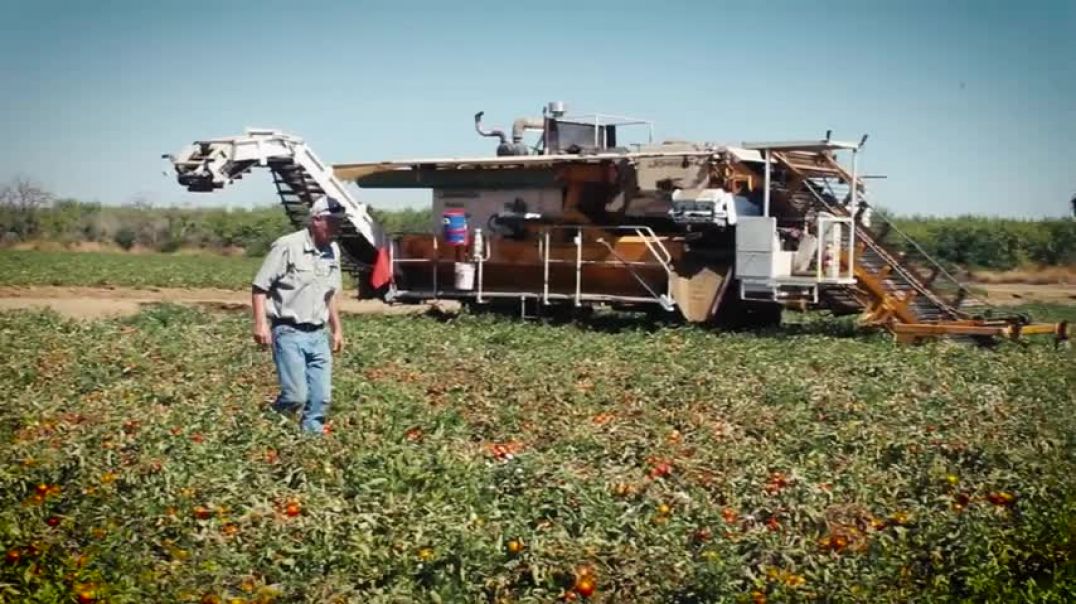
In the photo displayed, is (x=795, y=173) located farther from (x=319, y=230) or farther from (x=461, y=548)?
(x=461, y=548)

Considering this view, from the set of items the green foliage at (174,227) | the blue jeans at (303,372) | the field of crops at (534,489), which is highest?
the green foliage at (174,227)

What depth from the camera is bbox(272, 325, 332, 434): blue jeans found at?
29.7ft

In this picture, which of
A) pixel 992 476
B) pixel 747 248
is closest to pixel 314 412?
pixel 992 476

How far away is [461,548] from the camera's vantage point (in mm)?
5754

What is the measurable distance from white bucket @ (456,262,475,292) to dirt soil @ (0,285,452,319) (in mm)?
1283

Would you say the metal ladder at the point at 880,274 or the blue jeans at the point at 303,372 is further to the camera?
the metal ladder at the point at 880,274

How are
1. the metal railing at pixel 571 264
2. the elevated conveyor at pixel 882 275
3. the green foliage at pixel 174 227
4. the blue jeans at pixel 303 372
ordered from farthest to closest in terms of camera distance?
the green foliage at pixel 174 227, the metal railing at pixel 571 264, the elevated conveyor at pixel 882 275, the blue jeans at pixel 303 372

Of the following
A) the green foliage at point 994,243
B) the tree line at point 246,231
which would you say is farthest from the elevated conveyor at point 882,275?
the green foliage at point 994,243

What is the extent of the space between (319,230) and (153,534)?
3744 mm

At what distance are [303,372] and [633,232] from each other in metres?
10.4

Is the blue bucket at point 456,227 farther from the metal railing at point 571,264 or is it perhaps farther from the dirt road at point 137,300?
the dirt road at point 137,300

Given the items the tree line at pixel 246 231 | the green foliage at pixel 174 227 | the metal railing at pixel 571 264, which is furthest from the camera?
the green foliage at pixel 174 227

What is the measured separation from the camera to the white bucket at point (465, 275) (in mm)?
19984

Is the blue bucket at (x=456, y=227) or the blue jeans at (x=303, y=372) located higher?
the blue bucket at (x=456, y=227)
